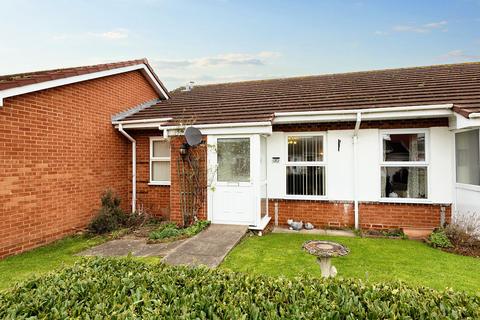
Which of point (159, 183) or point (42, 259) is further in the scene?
point (159, 183)

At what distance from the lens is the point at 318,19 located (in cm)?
1257

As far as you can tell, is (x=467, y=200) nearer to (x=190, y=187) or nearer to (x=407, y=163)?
(x=407, y=163)

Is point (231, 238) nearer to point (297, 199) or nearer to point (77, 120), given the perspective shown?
point (297, 199)

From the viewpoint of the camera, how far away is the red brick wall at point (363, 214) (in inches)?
300

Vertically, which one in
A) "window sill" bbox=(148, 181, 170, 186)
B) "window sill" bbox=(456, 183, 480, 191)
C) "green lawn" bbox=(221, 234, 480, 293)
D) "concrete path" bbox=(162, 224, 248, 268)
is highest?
"window sill" bbox=(456, 183, 480, 191)

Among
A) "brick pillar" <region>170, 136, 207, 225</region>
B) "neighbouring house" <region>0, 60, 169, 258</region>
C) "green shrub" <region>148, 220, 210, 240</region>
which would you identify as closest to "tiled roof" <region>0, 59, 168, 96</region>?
"neighbouring house" <region>0, 60, 169, 258</region>

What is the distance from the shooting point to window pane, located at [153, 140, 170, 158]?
963 cm

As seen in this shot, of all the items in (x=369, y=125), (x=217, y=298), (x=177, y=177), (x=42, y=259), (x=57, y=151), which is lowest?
(x=42, y=259)

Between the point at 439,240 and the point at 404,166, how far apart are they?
2168mm

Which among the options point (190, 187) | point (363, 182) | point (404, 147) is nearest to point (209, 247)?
point (190, 187)

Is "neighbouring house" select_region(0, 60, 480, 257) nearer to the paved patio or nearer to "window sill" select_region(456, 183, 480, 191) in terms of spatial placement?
"window sill" select_region(456, 183, 480, 191)

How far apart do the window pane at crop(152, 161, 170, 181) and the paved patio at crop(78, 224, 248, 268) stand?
2876mm

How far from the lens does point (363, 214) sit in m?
8.07

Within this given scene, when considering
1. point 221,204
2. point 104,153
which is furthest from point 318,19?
point 104,153
